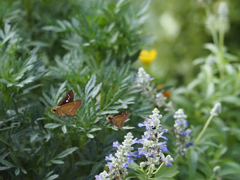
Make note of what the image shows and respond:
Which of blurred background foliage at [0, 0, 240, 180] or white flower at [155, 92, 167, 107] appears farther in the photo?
white flower at [155, 92, 167, 107]

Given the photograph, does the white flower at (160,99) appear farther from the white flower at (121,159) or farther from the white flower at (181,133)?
the white flower at (121,159)

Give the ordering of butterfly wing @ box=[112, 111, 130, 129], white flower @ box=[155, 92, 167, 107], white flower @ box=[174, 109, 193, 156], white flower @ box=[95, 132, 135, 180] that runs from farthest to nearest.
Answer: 1. white flower @ box=[155, 92, 167, 107]
2. white flower @ box=[174, 109, 193, 156]
3. butterfly wing @ box=[112, 111, 130, 129]
4. white flower @ box=[95, 132, 135, 180]

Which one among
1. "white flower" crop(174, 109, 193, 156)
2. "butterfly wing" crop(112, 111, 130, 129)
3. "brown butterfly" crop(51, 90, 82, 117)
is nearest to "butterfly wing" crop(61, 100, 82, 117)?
"brown butterfly" crop(51, 90, 82, 117)

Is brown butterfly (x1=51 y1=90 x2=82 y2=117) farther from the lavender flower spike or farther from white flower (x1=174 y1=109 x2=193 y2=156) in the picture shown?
white flower (x1=174 y1=109 x2=193 y2=156)

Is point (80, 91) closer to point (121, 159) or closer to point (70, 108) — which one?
point (70, 108)

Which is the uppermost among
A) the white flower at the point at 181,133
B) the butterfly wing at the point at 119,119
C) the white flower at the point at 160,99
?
the butterfly wing at the point at 119,119

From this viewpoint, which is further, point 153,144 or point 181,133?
point 181,133

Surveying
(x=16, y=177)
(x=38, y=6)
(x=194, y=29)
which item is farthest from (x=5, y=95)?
(x=194, y=29)

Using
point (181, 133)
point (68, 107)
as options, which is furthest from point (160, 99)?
point (68, 107)

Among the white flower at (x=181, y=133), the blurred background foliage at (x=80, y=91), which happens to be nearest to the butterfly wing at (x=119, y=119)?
the blurred background foliage at (x=80, y=91)
